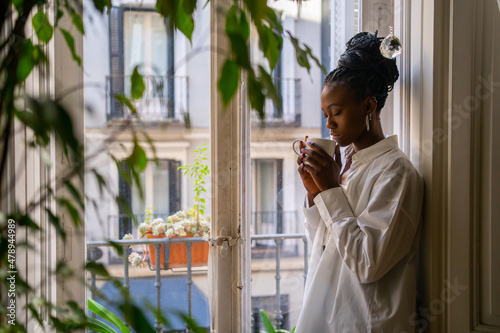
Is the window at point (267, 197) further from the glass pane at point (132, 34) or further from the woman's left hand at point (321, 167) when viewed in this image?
the glass pane at point (132, 34)

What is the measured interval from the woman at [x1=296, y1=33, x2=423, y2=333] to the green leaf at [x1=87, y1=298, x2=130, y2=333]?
25.2 inches

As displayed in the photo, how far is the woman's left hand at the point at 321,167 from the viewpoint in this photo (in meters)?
1.22

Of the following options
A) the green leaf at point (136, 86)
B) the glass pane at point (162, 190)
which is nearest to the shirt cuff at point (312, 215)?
the glass pane at point (162, 190)

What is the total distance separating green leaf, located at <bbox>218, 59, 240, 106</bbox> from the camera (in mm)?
389

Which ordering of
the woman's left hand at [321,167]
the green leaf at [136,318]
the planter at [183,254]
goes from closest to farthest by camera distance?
the green leaf at [136,318], the woman's left hand at [321,167], the planter at [183,254]

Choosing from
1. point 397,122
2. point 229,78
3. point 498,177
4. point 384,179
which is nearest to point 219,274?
point 384,179

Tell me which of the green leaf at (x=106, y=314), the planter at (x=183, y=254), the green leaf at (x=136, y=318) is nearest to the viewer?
the green leaf at (x=136, y=318)

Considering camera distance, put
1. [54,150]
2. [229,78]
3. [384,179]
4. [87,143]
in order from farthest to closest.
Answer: [87,143], [54,150], [384,179], [229,78]

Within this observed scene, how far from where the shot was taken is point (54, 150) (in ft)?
4.62

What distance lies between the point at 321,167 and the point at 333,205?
0.12m

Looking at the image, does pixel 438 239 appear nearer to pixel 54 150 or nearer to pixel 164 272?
pixel 164 272

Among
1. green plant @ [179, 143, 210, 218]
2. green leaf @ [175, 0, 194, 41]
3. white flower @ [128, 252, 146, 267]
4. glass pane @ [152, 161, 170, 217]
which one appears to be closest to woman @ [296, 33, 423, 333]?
green plant @ [179, 143, 210, 218]

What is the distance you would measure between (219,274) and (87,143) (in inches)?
26.4

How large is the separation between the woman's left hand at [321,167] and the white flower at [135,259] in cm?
71
